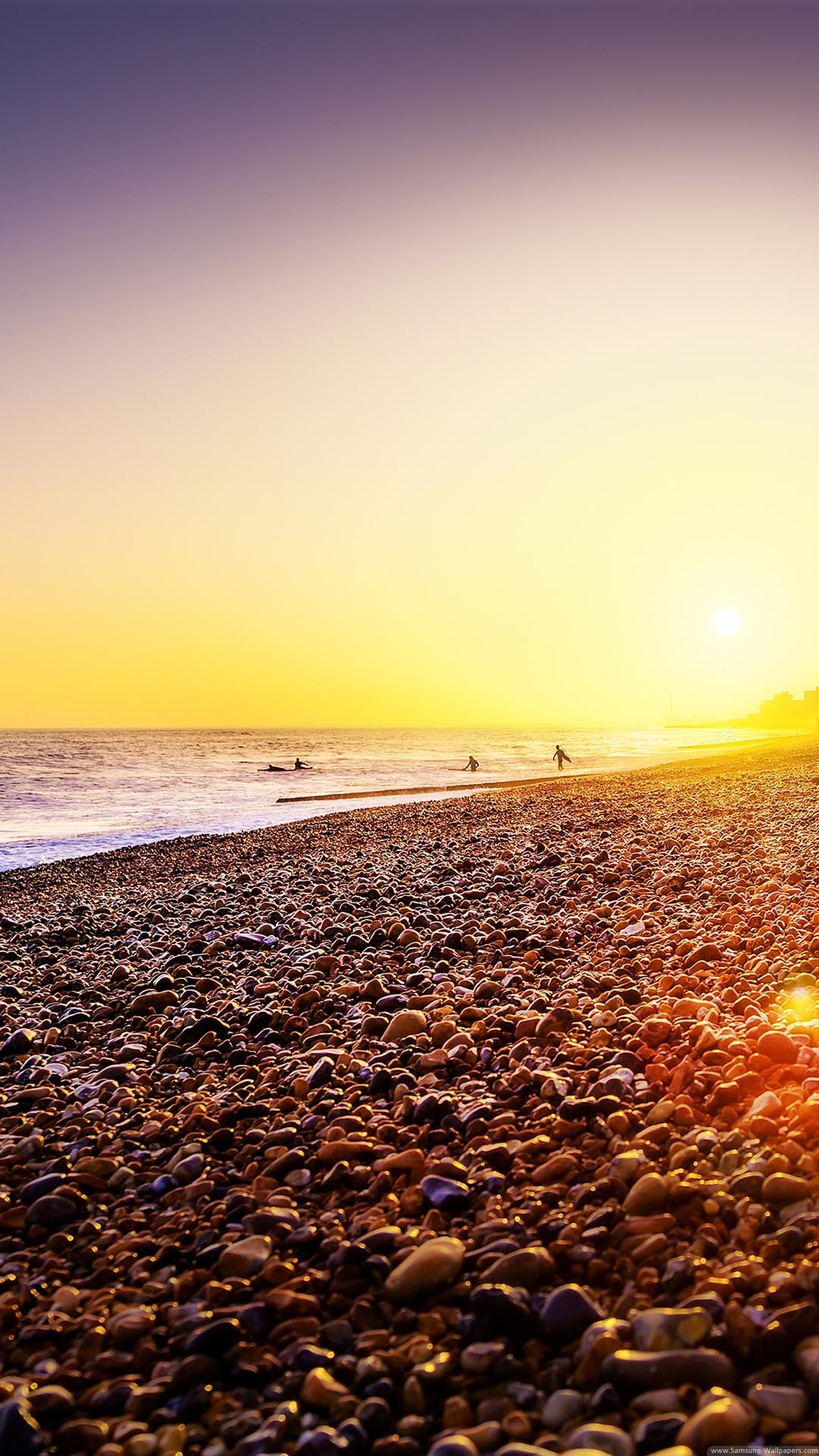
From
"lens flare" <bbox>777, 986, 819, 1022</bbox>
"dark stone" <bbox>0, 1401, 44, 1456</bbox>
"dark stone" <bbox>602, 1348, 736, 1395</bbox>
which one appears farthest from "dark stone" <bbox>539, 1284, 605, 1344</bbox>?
"lens flare" <bbox>777, 986, 819, 1022</bbox>

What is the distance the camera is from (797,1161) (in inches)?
115

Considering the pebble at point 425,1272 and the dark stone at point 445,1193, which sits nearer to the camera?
the pebble at point 425,1272

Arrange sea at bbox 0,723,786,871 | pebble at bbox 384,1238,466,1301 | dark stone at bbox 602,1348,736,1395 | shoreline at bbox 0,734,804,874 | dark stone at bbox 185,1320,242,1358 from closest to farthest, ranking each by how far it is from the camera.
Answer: dark stone at bbox 602,1348,736,1395
dark stone at bbox 185,1320,242,1358
pebble at bbox 384,1238,466,1301
shoreline at bbox 0,734,804,874
sea at bbox 0,723,786,871

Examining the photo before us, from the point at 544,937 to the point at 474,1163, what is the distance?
3.74m

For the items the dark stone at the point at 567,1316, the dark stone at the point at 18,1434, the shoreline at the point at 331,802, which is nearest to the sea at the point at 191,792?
the shoreline at the point at 331,802

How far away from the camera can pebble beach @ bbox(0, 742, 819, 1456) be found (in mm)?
2172

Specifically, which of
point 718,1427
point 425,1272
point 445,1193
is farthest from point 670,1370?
point 445,1193

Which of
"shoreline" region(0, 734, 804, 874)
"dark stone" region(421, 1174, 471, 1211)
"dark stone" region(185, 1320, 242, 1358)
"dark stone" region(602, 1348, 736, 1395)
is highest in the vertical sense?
"dark stone" region(602, 1348, 736, 1395)

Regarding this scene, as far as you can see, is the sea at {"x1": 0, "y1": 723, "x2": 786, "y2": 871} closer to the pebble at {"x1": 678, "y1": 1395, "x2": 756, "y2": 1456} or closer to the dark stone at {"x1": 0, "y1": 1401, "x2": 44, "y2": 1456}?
the dark stone at {"x1": 0, "y1": 1401, "x2": 44, "y2": 1456}

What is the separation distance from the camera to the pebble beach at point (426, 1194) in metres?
2.17

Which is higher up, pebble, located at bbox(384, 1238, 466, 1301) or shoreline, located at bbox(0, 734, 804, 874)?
pebble, located at bbox(384, 1238, 466, 1301)

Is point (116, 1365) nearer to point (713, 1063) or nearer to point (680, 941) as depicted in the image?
point (713, 1063)

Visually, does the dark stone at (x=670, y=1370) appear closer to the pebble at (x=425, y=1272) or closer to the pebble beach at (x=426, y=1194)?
the pebble beach at (x=426, y=1194)

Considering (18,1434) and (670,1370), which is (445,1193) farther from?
(18,1434)
